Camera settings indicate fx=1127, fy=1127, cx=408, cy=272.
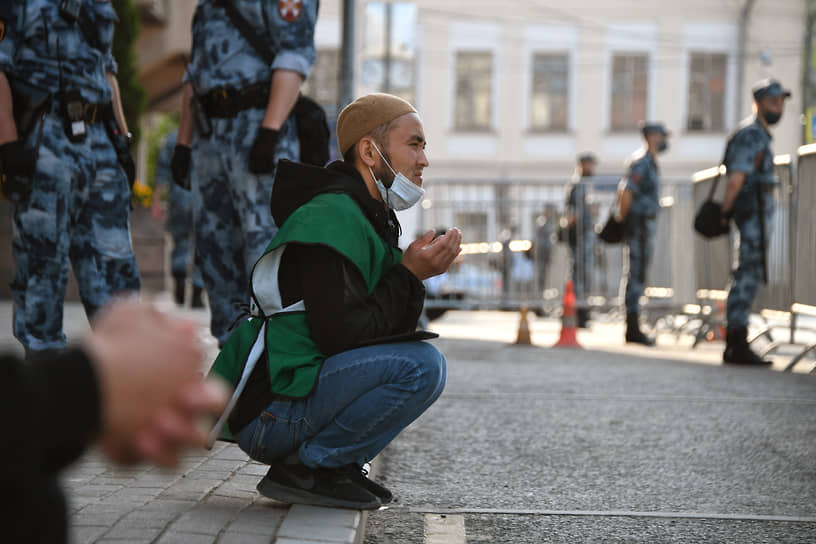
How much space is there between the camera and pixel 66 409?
1.15m

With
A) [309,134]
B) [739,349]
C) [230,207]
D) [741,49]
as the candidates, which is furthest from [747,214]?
[741,49]

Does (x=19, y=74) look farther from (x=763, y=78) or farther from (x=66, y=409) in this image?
(x=763, y=78)

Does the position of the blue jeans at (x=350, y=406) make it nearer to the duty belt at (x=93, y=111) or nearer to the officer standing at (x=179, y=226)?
the duty belt at (x=93, y=111)

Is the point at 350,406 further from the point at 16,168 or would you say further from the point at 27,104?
the point at 27,104

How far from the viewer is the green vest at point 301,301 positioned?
279 centimetres

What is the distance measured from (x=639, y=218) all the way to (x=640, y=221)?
0.03 metres

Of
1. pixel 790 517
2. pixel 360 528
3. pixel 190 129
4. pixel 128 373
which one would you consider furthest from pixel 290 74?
pixel 128 373

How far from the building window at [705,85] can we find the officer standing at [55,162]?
30.6 meters

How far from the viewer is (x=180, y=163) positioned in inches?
197

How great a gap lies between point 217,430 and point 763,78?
105 ft

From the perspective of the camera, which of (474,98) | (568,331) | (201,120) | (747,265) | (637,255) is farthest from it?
(474,98)

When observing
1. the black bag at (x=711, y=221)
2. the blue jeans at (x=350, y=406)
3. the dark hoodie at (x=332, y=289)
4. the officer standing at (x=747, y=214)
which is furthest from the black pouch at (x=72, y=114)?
the black bag at (x=711, y=221)

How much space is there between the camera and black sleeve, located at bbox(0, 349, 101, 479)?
1.13 metres

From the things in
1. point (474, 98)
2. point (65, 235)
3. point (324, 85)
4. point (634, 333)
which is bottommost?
point (634, 333)
